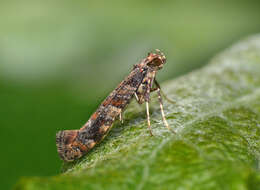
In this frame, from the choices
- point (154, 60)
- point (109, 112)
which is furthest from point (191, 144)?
point (154, 60)

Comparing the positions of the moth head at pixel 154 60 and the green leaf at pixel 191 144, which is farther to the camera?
the moth head at pixel 154 60

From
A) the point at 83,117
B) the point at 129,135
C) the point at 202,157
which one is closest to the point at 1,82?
the point at 83,117

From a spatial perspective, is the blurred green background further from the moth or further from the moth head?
the moth head

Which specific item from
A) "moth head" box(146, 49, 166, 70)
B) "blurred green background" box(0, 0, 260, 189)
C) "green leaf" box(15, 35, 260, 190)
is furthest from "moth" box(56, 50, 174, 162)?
"blurred green background" box(0, 0, 260, 189)

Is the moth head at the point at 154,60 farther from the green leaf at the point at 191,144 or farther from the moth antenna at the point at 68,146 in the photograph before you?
the moth antenna at the point at 68,146

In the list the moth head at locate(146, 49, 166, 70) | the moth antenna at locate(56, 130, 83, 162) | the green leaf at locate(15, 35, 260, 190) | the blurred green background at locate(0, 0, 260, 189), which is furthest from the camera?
the blurred green background at locate(0, 0, 260, 189)

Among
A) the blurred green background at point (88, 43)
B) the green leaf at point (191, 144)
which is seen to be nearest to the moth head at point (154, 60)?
the green leaf at point (191, 144)
